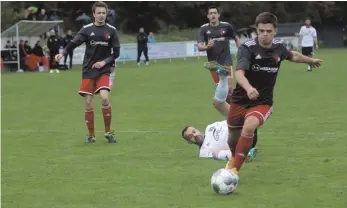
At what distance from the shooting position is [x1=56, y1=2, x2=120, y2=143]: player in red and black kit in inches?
444

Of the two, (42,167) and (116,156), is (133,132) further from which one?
(42,167)

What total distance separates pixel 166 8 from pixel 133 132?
53949mm

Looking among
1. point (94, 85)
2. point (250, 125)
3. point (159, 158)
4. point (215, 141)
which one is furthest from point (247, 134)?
point (94, 85)

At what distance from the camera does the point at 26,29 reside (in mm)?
36375

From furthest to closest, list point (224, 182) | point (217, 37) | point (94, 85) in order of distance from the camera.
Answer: point (217, 37) < point (94, 85) < point (224, 182)

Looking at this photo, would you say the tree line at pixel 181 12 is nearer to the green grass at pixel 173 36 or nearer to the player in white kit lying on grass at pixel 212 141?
the green grass at pixel 173 36

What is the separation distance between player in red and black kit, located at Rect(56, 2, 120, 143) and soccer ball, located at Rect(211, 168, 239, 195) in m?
4.32

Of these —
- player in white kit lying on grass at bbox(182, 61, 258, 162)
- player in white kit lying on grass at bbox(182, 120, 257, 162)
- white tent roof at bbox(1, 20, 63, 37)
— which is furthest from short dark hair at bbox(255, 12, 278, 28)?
white tent roof at bbox(1, 20, 63, 37)

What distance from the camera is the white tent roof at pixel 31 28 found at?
115 ft

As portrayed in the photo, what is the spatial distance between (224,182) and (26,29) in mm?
30885

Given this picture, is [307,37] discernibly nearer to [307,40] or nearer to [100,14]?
[307,40]

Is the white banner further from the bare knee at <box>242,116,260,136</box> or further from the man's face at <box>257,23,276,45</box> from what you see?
the bare knee at <box>242,116,260,136</box>

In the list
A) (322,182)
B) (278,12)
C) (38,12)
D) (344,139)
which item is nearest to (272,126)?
(344,139)

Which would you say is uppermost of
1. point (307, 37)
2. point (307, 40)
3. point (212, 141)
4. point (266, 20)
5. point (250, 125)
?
point (266, 20)
